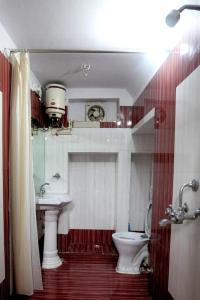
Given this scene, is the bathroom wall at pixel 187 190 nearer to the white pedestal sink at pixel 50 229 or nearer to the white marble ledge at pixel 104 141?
the white pedestal sink at pixel 50 229

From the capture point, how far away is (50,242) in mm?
2824

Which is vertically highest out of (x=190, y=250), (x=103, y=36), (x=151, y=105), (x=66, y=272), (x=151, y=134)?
(x=103, y=36)

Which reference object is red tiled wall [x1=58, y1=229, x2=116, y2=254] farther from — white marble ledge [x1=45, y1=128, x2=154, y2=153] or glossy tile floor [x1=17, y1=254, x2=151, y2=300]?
white marble ledge [x1=45, y1=128, x2=154, y2=153]

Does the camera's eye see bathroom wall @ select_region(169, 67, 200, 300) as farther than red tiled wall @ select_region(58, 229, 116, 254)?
No

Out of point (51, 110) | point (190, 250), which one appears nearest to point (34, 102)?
point (51, 110)

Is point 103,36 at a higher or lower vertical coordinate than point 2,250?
higher

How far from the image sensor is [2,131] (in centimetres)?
170

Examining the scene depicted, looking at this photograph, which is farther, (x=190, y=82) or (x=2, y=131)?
(x=2, y=131)

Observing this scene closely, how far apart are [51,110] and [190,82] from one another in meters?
2.09

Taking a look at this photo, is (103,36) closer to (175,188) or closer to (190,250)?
(175,188)

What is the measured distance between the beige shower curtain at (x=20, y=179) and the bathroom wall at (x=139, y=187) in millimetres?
2002

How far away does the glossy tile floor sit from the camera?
214cm

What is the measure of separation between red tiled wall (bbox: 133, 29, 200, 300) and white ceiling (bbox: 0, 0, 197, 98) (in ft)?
0.80

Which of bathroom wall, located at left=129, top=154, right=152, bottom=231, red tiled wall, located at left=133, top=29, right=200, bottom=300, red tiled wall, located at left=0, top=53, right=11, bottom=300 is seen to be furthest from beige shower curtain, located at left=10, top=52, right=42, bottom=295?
bathroom wall, located at left=129, top=154, right=152, bottom=231
